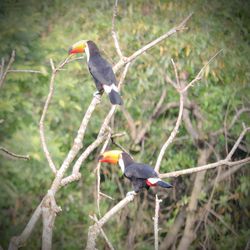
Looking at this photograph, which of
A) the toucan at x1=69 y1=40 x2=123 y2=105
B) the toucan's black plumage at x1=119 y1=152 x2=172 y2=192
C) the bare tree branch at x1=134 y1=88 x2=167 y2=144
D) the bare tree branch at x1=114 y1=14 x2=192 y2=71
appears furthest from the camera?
the bare tree branch at x1=134 y1=88 x2=167 y2=144

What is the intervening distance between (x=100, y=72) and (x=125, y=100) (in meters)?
2.46

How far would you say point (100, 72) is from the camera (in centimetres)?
460

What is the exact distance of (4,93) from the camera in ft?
19.3

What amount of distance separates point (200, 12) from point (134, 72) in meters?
1.04

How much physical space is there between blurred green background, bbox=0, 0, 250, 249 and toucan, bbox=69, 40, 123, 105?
Answer: 1.20 metres

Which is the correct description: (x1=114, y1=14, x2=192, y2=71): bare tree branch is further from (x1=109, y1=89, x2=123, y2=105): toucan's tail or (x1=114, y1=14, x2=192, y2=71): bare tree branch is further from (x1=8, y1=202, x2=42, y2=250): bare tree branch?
(x1=8, y1=202, x2=42, y2=250): bare tree branch

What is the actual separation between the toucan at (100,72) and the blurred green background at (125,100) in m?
1.20

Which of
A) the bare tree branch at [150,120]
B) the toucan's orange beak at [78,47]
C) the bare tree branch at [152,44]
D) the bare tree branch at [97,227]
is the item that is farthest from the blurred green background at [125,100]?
the bare tree branch at [97,227]

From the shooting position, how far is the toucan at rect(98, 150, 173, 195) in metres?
4.04

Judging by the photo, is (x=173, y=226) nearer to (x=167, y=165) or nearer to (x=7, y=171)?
(x=167, y=165)

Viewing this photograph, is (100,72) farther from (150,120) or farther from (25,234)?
(150,120)

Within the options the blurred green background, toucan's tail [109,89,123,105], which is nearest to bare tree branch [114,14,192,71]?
toucan's tail [109,89,123,105]

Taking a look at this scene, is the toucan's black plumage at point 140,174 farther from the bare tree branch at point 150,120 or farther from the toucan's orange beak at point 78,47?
the bare tree branch at point 150,120

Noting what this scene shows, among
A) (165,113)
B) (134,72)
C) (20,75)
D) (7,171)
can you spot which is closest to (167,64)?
(134,72)
